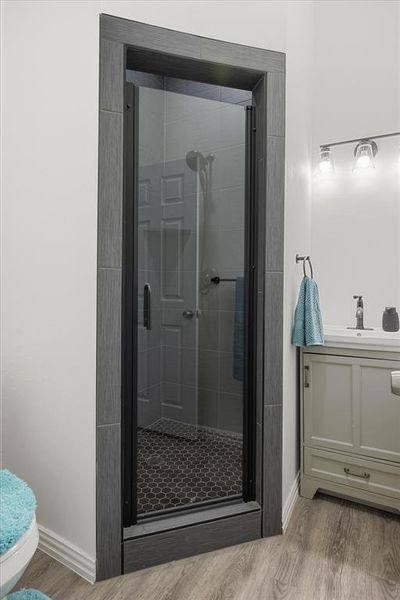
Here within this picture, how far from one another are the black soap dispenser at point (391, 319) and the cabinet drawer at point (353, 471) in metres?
0.73

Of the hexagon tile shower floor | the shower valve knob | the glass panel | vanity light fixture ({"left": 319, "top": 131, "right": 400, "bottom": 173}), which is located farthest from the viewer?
the shower valve knob

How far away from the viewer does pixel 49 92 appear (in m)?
1.52

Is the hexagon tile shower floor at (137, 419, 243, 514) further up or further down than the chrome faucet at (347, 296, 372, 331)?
further down

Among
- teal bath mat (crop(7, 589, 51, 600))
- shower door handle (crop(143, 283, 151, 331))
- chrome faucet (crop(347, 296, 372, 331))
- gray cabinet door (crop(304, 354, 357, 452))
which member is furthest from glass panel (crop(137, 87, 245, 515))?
chrome faucet (crop(347, 296, 372, 331))

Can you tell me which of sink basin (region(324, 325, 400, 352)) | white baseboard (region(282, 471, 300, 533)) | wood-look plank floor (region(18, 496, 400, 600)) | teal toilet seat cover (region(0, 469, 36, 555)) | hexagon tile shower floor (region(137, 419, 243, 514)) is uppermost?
sink basin (region(324, 325, 400, 352))

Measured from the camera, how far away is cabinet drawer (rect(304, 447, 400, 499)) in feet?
6.27

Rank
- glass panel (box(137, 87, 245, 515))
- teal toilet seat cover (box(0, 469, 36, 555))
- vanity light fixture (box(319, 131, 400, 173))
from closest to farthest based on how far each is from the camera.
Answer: teal toilet seat cover (box(0, 469, 36, 555))
glass panel (box(137, 87, 245, 515))
vanity light fixture (box(319, 131, 400, 173))

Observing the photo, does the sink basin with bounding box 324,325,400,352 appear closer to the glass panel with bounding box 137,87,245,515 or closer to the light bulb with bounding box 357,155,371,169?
the glass panel with bounding box 137,87,245,515

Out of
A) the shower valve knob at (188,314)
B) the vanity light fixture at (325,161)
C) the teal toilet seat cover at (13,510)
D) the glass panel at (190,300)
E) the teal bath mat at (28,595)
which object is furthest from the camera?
the shower valve knob at (188,314)

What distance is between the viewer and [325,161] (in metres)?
2.39

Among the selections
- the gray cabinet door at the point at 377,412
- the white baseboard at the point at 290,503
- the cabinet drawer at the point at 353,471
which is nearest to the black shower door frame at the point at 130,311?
the white baseboard at the point at 290,503

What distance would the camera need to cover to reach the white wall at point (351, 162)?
229 centimetres

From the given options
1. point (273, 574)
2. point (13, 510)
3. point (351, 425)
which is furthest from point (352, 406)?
point (13, 510)

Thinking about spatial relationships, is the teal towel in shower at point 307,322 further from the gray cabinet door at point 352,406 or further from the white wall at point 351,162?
the white wall at point 351,162
